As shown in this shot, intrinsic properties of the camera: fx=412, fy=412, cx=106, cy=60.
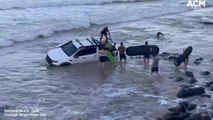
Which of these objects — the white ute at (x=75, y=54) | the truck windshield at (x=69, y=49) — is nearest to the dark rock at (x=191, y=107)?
the white ute at (x=75, y=54)

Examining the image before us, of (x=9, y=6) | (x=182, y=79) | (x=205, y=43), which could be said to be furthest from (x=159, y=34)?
(x=9, y=6)

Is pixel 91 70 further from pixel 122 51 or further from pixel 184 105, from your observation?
pixel 184 105

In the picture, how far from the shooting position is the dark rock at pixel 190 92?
58.5 ft

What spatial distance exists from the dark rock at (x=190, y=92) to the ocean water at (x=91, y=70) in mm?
276

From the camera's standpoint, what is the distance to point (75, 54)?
73.9 ft

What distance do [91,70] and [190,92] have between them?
617cm

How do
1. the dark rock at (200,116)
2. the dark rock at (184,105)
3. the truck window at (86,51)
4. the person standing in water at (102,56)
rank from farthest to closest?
the truck window at (86,51), the person standing in water at (102,56), the dark rock at (184,105), the dark rock at (200,116)

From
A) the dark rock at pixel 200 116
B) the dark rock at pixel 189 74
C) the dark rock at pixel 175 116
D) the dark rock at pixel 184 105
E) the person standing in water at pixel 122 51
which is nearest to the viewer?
the dark rock at pixel 200 116

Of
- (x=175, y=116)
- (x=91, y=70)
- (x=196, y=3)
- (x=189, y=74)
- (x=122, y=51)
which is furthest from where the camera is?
(x=196, y=3)

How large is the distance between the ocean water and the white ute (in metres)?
0.35

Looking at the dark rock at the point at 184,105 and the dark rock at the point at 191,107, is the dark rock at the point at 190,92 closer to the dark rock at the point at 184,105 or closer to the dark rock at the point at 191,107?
the dark rock at the point at 184,105

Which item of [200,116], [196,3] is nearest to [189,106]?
[200,116]

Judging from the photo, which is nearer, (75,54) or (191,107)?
(191,107)

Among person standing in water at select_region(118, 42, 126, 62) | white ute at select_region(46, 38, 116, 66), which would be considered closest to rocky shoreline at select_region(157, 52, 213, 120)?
person standing in water at select_region(118, 42, 126, 62)
